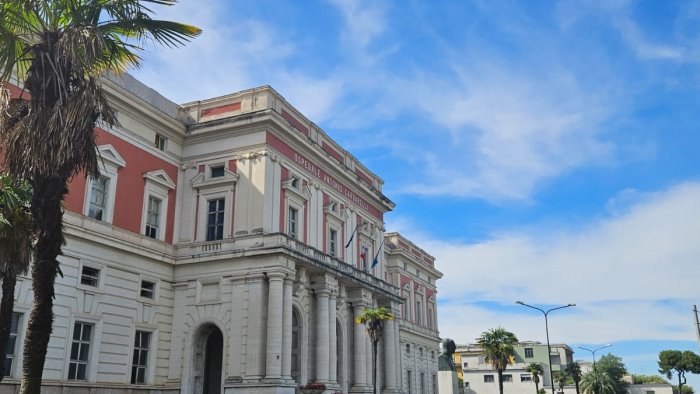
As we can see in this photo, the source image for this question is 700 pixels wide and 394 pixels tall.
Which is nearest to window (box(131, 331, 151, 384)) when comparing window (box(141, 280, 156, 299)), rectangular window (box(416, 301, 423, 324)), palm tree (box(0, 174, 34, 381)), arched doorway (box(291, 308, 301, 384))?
window (box(141, 280, 156, 299))

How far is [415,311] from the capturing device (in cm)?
5650

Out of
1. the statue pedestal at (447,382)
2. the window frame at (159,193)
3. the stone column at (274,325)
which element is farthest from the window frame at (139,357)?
the statue pedestal at (447,382)

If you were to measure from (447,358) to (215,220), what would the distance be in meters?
24.1

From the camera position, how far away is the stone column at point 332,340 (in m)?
31.6

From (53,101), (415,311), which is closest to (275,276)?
(53,101)

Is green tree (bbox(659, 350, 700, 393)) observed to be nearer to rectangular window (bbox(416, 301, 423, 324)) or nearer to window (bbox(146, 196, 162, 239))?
rectangular window (bbox(416, 301, 423, 324))

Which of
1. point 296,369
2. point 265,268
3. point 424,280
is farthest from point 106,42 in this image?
point 424,280

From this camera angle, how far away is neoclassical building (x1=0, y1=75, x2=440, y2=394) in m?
25.9

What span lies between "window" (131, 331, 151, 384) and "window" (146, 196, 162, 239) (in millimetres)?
4549

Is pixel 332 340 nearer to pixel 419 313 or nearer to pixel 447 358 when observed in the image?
pixel 447 358

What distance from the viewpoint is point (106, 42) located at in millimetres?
13180

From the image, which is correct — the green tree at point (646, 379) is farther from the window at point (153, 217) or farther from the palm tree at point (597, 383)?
the window at point (153, 217)

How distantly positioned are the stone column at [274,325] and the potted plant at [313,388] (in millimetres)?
1252

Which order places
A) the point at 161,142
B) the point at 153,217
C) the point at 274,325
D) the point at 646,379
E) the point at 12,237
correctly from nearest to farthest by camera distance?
the point at 12,237 < the point at 274,325 < the point at 153,217 < the point at 161,142 < the point at 646,379
